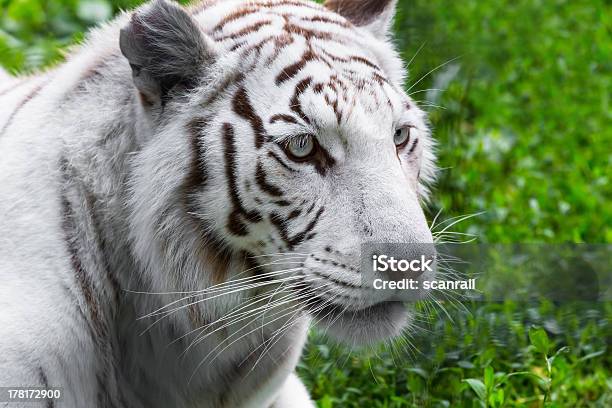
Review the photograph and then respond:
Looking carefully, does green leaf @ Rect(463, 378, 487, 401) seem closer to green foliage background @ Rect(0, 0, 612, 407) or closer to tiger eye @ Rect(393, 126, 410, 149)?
green foliage background @ Rect(0, 0, 612, 407)

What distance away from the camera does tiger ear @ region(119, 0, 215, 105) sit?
7.53ft

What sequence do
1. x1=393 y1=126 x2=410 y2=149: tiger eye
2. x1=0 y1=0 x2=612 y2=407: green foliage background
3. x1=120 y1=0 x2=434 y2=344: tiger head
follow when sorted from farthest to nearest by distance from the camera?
x1=0 y1=0 x2=612 y2=407: green foliage background
x1=393 y1=126 x2=410 y2=149: tiger eye
x1=120 y1=0 x2=434 y2=344: tiger head

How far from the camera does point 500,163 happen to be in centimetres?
488

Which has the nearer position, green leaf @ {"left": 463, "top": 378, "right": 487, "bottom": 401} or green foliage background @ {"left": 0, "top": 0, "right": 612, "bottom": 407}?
green leaf @ {"left": 463, "top": 378, "right": 487, "bottom": 401}

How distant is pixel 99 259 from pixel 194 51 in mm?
570

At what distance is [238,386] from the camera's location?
266cm

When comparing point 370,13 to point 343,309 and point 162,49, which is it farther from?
point 343,309

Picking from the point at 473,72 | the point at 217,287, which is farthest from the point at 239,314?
the point at 473,72

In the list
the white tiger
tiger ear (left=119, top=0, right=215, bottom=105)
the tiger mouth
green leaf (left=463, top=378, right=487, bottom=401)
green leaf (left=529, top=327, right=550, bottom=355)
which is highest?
tiger ear (left=119, top=0, right=215, bottom=105)

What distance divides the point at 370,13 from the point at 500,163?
2215 mm

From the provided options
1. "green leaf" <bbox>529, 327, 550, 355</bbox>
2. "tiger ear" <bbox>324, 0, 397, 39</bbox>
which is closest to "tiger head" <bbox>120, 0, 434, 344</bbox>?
"tiger ear" <bbox>324, 0, 397, 39</bbox>

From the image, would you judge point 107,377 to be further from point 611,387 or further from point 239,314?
point 611,387

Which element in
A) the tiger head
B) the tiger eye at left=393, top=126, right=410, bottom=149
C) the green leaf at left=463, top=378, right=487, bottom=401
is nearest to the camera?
the tiger head

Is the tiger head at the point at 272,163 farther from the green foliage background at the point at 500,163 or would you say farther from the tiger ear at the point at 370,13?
the green foliage background at the point at 500,163
